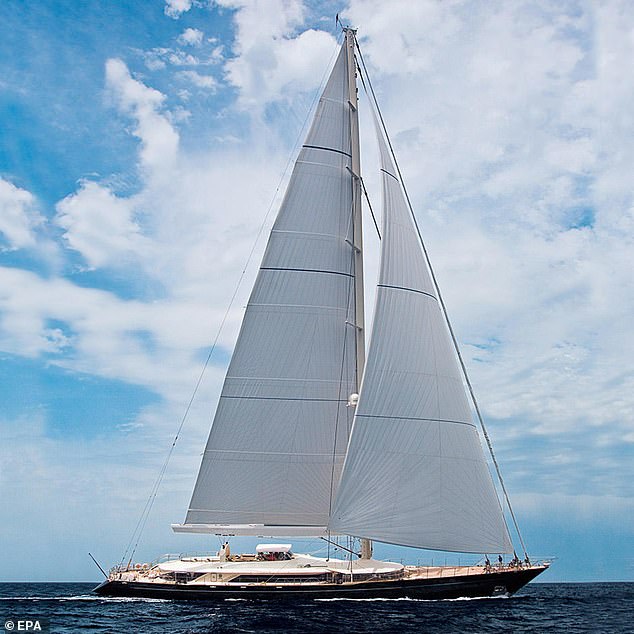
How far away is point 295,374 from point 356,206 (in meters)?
7.43

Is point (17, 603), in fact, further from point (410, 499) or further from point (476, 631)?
point (476, 631)

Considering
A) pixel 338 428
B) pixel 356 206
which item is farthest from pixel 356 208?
pixel 338 428

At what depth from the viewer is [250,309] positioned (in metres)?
28.4

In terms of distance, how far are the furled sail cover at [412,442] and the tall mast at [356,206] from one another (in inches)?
99.0

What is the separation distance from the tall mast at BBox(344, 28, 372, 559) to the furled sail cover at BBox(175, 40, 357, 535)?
27cm

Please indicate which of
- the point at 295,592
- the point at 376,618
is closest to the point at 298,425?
the point at 295,592

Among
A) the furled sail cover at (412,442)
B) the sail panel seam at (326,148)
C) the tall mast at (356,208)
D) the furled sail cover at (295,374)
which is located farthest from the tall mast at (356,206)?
the furled sail cover at (412,442)

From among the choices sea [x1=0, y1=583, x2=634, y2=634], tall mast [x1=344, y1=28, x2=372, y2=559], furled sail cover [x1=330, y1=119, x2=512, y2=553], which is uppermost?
tall mast [x1=344, y1=28, x2=372, y2=559]

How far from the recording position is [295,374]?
28000mm

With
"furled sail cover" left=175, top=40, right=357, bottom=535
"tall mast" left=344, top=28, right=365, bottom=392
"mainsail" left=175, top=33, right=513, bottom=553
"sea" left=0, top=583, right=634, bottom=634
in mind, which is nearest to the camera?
"sea" left=0, top=583, right=634, bottom=634

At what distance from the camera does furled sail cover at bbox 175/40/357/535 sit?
26969mm

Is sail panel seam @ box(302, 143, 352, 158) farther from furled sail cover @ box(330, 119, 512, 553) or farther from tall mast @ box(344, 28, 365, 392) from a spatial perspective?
furled sail cover @ box(330, 119, 512, 553)

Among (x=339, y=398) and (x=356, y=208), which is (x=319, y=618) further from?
(x=356, y=208)

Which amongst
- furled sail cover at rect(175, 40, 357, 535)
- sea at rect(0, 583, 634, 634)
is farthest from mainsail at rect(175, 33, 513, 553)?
sea at rect(0, 583, 634, 634)
